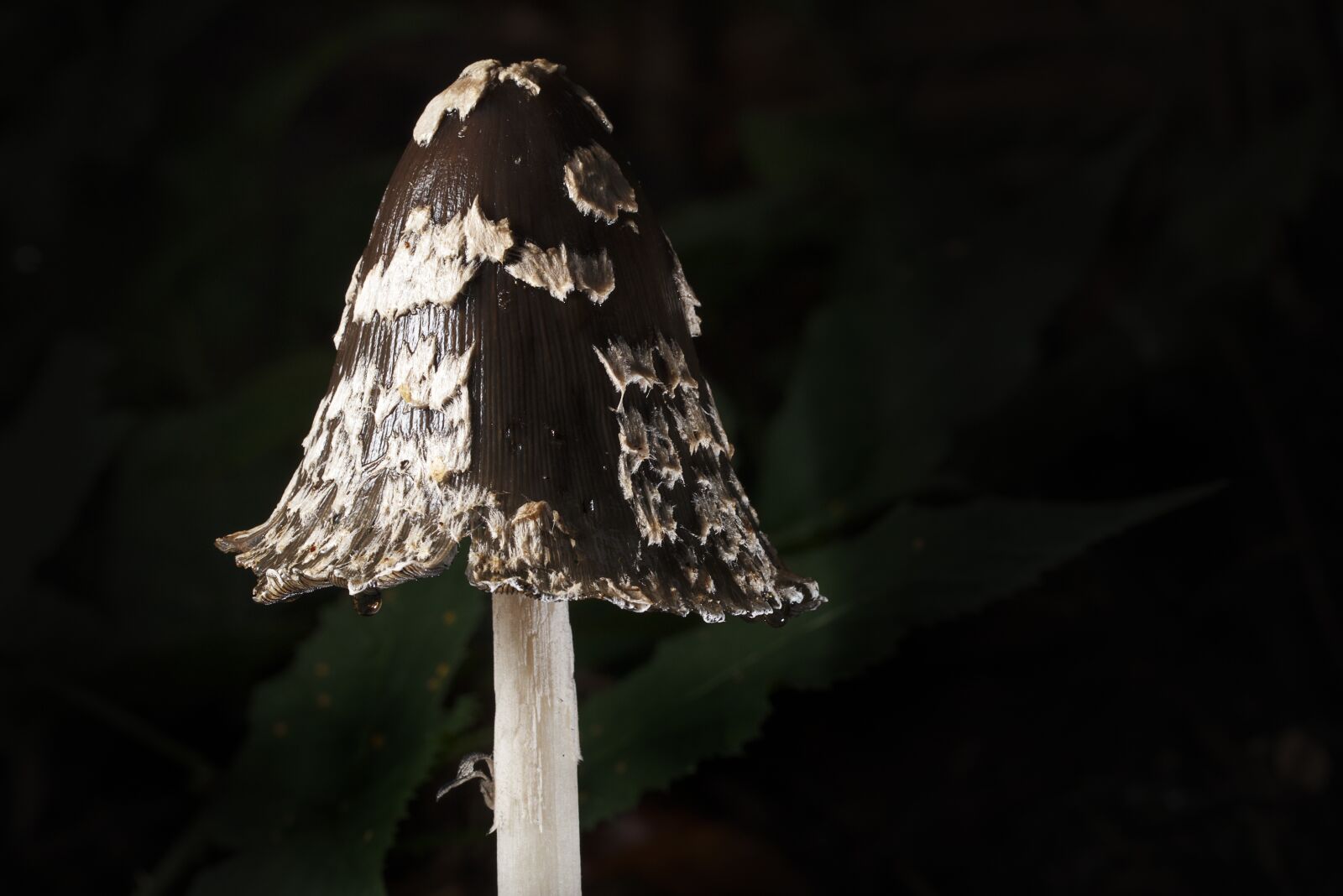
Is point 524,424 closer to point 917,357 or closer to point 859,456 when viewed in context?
point 859,456

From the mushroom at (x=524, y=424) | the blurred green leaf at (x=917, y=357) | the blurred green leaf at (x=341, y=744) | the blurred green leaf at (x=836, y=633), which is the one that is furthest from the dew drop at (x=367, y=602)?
the blurred green leaf at (x=917, y=357)

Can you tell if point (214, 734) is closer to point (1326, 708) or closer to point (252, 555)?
point (252, 555)

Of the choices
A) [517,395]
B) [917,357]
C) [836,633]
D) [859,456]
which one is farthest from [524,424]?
[917,357]

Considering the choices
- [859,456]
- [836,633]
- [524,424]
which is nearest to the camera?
[524,424]

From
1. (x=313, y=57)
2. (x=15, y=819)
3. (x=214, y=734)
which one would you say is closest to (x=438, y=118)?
(x=214, y=734)

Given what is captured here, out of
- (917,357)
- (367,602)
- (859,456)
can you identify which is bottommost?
(367,602)

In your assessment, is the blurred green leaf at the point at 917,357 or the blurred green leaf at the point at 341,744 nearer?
the blurred green leaf at the point at 341,744

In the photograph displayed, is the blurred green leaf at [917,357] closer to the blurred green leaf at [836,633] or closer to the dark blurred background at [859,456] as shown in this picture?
the dark blurred background at [859,456]
